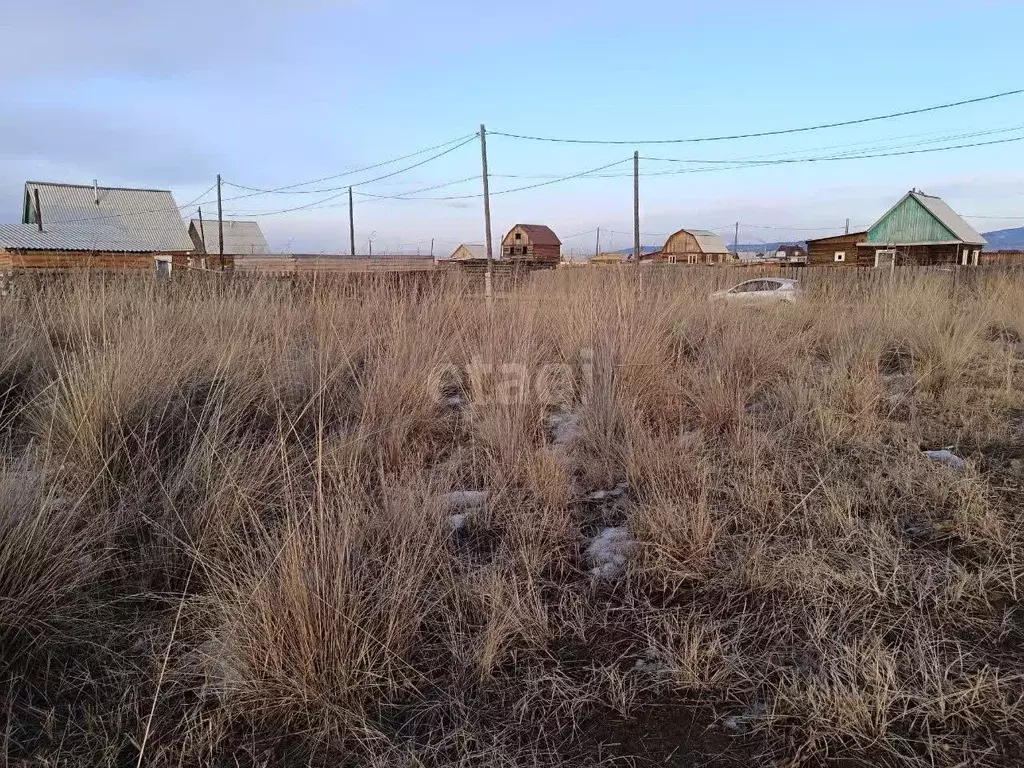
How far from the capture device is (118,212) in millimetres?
30203

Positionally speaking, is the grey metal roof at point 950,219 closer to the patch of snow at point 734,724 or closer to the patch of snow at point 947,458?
the patch of snow at point 947,458

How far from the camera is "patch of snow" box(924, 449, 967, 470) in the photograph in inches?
107

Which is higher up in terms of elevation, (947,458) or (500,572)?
(947,458)

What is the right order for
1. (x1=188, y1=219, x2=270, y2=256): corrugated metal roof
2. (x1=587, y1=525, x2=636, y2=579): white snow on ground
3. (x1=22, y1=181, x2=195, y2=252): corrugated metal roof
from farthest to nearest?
(x1=188, y1=219, x2=270, y2=256): corrugated metal roof → (x1=22, y1=181, x2=195, y2=252): corrugated metal roof → (x1=587, y1=525, x2=636, y2=579): white snow on ground

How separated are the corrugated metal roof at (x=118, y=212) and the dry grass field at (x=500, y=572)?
29.3m

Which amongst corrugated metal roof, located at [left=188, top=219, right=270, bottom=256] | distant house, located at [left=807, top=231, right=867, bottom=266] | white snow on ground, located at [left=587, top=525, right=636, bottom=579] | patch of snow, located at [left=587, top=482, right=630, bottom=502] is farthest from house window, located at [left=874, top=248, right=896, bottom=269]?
corrugated metal roof, located at [left=188, top=219, right=270, bottom=256]

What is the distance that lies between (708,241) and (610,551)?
62.3 metres

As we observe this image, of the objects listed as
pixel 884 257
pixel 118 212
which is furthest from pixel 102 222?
pixel 884 257

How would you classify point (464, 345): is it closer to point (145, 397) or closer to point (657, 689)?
point (145, 397)

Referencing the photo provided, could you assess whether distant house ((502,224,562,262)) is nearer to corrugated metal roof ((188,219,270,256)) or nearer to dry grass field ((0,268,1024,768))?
corrugated metal roof ((188,219,270,256))

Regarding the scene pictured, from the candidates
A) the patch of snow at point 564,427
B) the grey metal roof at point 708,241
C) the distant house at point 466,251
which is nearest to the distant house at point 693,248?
the grey metal roof at point 708,241

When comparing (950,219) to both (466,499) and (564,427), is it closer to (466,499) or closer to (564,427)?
(564,427)

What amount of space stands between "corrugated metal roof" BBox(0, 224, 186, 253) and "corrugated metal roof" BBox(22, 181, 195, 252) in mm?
152

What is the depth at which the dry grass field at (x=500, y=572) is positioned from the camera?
1332mm
